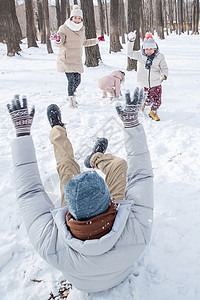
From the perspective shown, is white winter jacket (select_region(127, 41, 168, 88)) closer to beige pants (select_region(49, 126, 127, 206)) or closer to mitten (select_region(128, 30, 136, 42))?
mitten (select_region(128, 30, 136, 42))

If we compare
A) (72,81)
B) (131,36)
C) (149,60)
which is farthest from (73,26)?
(149,60)

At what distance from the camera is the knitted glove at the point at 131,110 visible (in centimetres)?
157

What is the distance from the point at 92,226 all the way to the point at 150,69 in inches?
147

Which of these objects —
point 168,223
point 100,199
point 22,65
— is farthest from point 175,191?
point 22,65

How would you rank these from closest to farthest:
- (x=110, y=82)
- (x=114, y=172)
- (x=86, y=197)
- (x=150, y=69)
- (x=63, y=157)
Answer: (x=86, y=197) < (x=114, y=172) < (x=63, y=157) < (x=150, y=69) < (x=110, y=82)

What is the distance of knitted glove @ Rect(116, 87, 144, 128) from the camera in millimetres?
1569

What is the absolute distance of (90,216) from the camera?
1219 mm

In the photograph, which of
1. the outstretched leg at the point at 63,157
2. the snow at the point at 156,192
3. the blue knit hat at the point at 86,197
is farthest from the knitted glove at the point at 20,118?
the snow at the point at 156,192

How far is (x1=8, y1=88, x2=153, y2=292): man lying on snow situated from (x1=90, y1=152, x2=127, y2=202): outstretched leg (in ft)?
1.25

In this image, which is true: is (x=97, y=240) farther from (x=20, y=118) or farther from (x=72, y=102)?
(x=72, y=102)

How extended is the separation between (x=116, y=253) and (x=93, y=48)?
25.3 feet

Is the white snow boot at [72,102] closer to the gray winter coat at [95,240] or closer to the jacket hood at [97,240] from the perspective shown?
the gray winter coat at [95,240]

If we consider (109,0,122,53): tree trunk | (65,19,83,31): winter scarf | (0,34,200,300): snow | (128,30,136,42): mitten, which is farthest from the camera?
(109,0,122,53): tree trunk

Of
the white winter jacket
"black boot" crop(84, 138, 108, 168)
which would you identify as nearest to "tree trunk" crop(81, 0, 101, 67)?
the white winter jacket
